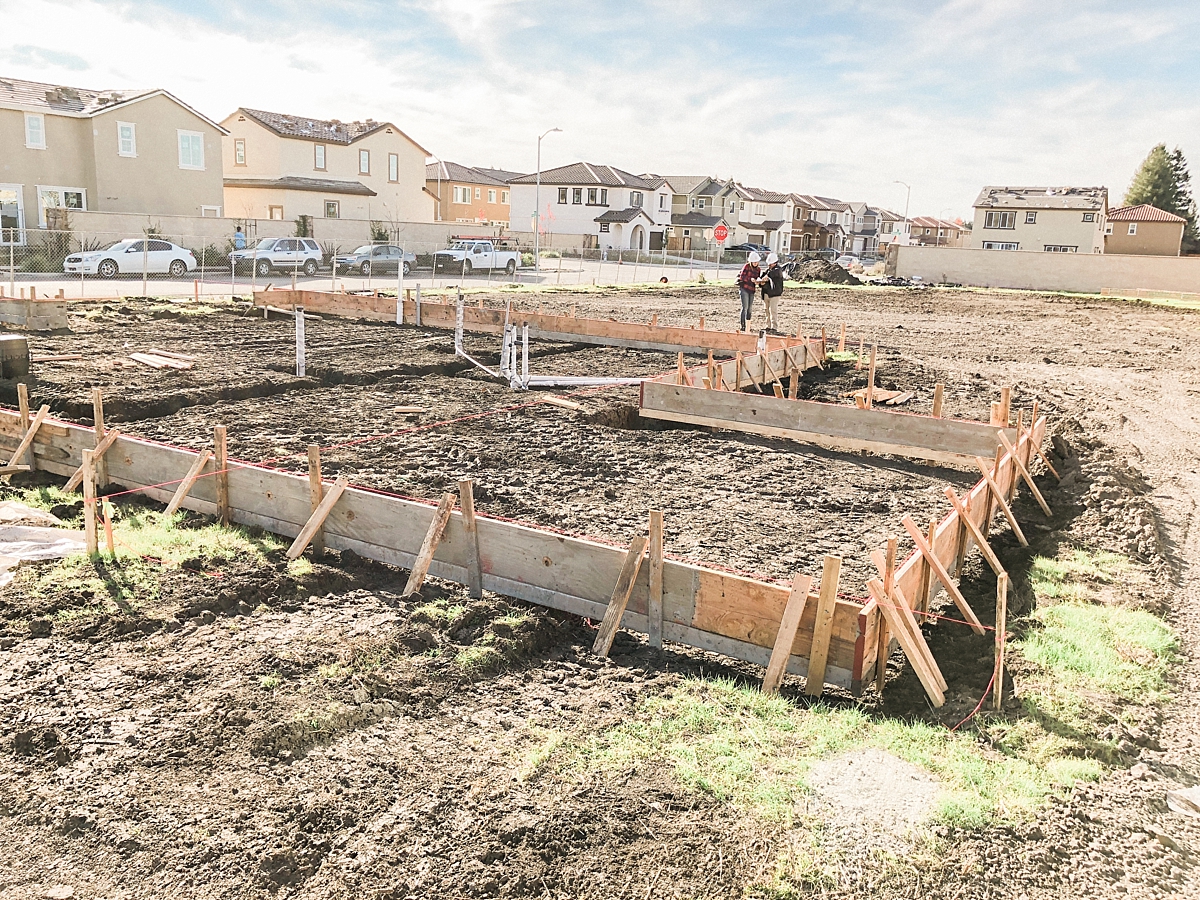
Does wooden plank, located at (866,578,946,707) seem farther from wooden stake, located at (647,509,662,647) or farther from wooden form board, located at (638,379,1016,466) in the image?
wooden form board, located at (638,379,1016,466)

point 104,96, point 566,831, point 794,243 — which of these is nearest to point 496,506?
point 566,831

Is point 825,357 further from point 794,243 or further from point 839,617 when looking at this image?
point 794,243

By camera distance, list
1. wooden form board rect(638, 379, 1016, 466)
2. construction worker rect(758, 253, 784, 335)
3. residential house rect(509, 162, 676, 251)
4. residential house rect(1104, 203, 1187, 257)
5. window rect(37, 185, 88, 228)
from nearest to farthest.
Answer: wooden form board rect(638, 379, 1016, 466)
construction worker rect(758, 253, 784, 335)
window rect(37, 185, 88, 228)
residential house rect(1104, 203, 1187, 257)
residential house rect(509, 162, 676, 251)

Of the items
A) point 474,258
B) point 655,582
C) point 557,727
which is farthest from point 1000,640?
point 474,258

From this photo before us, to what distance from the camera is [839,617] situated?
17.1ft

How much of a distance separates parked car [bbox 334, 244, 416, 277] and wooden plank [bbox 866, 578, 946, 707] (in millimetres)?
34451

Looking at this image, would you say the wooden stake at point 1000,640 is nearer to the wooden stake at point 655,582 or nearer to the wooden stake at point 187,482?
the wooden stake at point 655,582

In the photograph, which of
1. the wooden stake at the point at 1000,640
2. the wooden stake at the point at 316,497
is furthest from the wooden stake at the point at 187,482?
the wooden stake at the point at 1000,640

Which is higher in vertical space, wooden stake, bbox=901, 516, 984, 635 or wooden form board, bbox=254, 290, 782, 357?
wooden form board, bbox=254, 290, 782, 357

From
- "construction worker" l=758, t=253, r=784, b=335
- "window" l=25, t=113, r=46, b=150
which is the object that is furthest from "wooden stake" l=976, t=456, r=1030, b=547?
"window" l=25, t=113, r=46, b=150

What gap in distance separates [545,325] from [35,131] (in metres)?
30.4

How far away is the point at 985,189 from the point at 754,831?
78.1m

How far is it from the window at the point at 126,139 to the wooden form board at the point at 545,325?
23281 mm

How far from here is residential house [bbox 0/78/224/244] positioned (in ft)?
122
